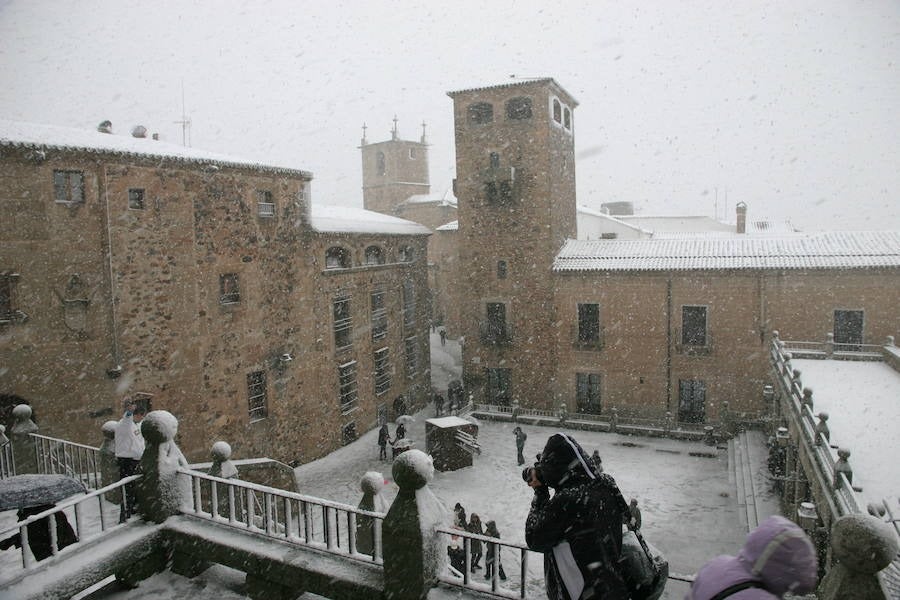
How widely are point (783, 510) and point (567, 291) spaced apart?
1183 cm

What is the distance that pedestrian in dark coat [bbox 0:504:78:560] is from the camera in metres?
6.58

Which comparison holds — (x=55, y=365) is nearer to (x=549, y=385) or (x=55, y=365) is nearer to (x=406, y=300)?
(x=406, y=300)

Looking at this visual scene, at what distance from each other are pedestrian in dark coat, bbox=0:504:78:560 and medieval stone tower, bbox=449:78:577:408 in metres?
19.7

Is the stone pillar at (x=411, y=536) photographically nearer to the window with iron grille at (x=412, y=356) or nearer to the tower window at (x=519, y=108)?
the window with iron grille at (x=412, y=356)

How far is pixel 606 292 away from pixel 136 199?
17199 millimetres

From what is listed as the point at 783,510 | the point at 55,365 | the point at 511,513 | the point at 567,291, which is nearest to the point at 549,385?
the point at 567,291

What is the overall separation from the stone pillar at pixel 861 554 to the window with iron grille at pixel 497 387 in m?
22.2

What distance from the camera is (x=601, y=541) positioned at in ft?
11.7

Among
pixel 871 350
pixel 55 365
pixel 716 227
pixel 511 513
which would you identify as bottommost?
pixel 511 513

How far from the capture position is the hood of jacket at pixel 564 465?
3.66m

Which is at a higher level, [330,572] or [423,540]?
[423,540]

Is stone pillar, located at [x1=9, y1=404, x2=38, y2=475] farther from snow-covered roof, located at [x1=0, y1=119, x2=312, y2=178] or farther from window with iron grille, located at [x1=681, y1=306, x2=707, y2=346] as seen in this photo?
window with iron grille, located at [x1=681, y1=306, x2=707, y2=346]

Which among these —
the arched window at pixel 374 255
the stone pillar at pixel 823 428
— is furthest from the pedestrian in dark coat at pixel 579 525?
the arched window at pixel 374 255

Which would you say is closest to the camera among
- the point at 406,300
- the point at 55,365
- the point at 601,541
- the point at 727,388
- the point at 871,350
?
the point at 601,541
